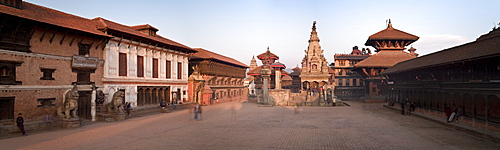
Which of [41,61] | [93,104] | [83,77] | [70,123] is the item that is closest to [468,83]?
[70,123]

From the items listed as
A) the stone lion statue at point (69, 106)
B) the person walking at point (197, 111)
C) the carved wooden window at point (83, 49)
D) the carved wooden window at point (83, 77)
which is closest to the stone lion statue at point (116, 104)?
the carved wooden window at point (83, 77)

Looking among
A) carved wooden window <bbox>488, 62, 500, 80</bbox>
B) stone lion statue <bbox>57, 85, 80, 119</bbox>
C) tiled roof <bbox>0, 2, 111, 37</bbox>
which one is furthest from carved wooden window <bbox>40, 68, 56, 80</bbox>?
carved wooden window <bbox>488, 62, 500, 80</bbox>

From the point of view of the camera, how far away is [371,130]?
60.9 feet

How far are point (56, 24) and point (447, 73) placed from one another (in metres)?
28.3

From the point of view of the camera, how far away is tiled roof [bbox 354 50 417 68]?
50.4 meters

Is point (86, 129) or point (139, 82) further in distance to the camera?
point (139, 82)

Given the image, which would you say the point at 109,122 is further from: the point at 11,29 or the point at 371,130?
the point at 371,130

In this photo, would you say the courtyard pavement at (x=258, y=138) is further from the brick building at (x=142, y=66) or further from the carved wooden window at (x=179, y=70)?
the carved wooden window at (x=179, y=70)

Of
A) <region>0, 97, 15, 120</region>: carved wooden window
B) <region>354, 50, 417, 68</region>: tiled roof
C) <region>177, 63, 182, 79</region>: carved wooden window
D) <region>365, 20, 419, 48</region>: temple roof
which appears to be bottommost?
<region>0, 97, 15, 120</region>: carved wooden window

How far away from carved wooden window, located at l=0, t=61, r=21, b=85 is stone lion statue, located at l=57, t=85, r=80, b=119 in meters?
3.03

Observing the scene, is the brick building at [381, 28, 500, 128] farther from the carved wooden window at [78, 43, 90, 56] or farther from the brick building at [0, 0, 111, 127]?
the carved wooden window at [78, 43, 90, 56]

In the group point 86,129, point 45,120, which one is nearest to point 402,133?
point 86,129

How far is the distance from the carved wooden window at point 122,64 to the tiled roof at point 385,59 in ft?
124

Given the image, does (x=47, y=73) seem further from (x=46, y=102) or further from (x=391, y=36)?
(x=391, y=36)
